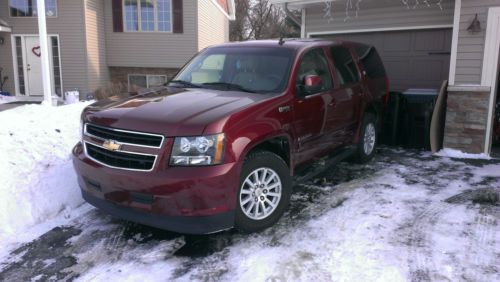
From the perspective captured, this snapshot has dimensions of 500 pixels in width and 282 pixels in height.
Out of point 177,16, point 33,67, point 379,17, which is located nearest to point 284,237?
point 379,17

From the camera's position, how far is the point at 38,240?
4.23m

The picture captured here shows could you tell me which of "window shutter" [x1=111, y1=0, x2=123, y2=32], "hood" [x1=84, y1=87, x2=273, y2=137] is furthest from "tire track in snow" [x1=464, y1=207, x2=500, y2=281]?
"window shutter" [x1=111, y1=0, x2=123, y2=32]

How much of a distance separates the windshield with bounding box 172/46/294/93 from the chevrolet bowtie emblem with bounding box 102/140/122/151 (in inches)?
56.1

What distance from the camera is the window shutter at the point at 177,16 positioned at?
17.0 m

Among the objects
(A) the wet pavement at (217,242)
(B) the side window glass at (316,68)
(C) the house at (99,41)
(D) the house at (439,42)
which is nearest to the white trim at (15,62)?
(C) the house at (99,41)

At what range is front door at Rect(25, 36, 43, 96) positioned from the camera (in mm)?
16469

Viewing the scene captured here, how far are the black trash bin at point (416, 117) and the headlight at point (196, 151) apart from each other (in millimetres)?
5497

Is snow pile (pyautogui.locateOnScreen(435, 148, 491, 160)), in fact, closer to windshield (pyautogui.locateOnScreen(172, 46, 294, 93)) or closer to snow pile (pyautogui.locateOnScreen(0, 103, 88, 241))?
windshield (pyautogui.locateOnScreen(172, 46, 294, 93))

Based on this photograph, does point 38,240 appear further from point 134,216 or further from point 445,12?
point 445,12

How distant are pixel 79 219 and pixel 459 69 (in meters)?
6.39

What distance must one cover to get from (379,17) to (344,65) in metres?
4.16

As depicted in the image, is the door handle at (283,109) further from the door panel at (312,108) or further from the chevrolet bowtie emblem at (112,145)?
the chevrolet bowtie emblem at (112,145)

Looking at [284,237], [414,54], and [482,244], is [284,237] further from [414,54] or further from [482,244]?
[414,54]

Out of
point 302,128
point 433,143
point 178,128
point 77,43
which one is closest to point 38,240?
point 178,128
